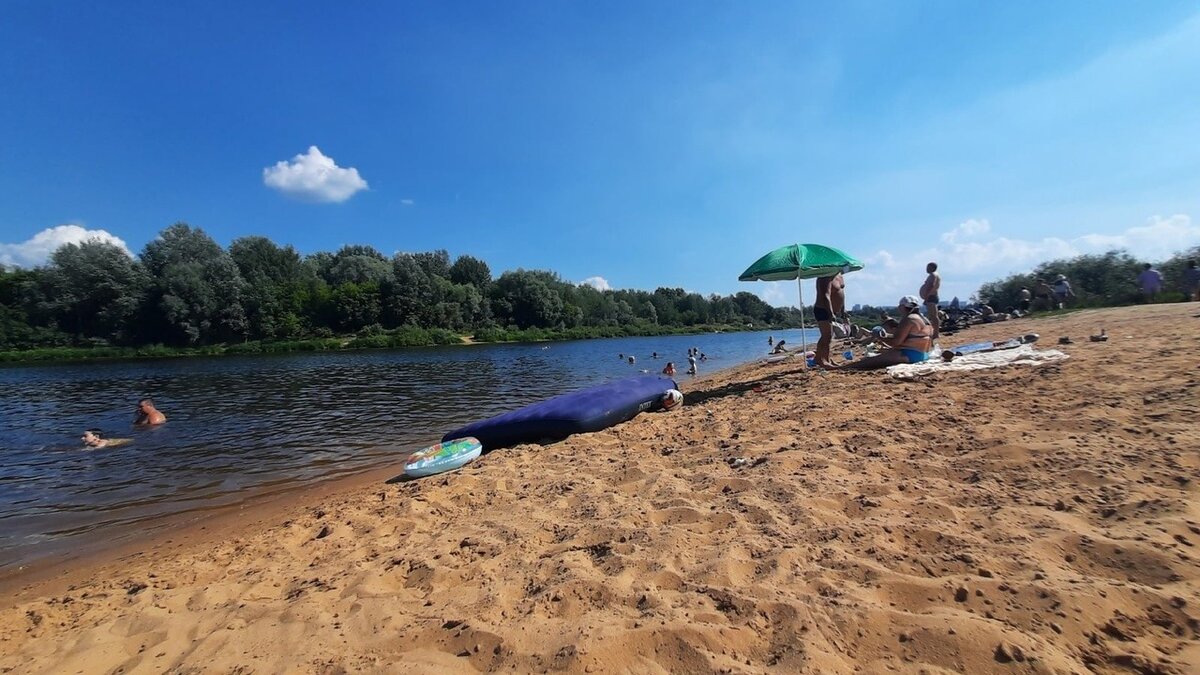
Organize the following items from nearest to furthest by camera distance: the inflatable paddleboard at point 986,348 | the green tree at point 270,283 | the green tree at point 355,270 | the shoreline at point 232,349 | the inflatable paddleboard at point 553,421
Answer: the inflatable paddleboard at point 553,421 < the inflatable paddleboard at point 986,348 < the shoreline at point 232,349 < the green tree at point 270,283 < the green tree at point 355,270

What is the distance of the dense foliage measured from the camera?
2112 centimetres

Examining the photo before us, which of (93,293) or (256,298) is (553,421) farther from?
(93,293)

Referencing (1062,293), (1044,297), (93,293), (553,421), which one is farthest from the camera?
(93,293)

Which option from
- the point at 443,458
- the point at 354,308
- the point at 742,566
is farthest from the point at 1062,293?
the point at 354,308

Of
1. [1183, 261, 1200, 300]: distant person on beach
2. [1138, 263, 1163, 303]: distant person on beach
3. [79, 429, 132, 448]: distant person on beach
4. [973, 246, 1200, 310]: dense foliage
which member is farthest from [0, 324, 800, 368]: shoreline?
[1183, 261, 1200, 300]: distant person on beach

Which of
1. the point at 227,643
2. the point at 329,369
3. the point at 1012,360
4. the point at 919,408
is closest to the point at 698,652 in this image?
the point at 227,643

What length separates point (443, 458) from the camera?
295 inches

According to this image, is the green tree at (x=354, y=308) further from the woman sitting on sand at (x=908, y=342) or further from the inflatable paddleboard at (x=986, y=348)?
the inflatable paddleboard at (x=986, y=348)

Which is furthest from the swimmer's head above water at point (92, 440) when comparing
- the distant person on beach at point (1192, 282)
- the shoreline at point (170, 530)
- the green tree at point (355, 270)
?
the green tree at point (355, 270)

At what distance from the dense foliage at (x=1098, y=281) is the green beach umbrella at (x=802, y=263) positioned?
18.5 metres

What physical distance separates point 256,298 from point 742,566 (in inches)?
2692

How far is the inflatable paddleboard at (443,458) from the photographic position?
730 centimetres

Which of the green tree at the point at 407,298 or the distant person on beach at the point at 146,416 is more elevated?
the green tree at the point at 407,298

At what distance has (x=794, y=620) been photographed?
8.13ft
